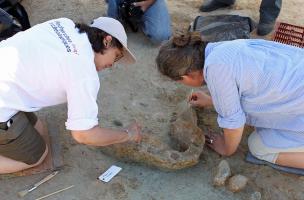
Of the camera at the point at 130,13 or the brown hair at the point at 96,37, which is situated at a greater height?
the brown hair at the point at 96,37

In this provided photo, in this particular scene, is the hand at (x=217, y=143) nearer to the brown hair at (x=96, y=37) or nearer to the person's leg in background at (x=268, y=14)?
the brown hair at (x=96, y=37)

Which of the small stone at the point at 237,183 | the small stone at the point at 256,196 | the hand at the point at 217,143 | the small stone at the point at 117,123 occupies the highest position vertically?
the small stone at the point at 117,123

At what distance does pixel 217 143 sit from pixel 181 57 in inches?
29.4

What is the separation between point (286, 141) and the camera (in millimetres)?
2463

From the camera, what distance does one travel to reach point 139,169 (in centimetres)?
261

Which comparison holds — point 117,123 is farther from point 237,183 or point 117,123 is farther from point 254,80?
point 254,80

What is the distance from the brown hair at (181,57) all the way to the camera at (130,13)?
1.78 metres

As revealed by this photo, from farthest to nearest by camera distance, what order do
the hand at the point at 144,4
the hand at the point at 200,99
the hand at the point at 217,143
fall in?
the hand at the point at 144,4, the hand at the point at 200,99, the hand at the point at 217,143

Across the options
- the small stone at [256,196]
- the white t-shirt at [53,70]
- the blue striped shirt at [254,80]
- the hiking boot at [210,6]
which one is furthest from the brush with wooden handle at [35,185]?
the hiking boot at [210,6]

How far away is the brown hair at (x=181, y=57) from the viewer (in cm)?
215

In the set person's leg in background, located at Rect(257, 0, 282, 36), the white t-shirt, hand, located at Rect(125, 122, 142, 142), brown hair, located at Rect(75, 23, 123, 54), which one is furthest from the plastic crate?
the white t-shirt

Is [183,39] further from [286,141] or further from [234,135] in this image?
[286,141]

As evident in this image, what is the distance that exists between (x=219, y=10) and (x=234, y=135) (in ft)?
7.41

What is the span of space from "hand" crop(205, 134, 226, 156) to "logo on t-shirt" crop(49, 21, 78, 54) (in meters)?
1.07
